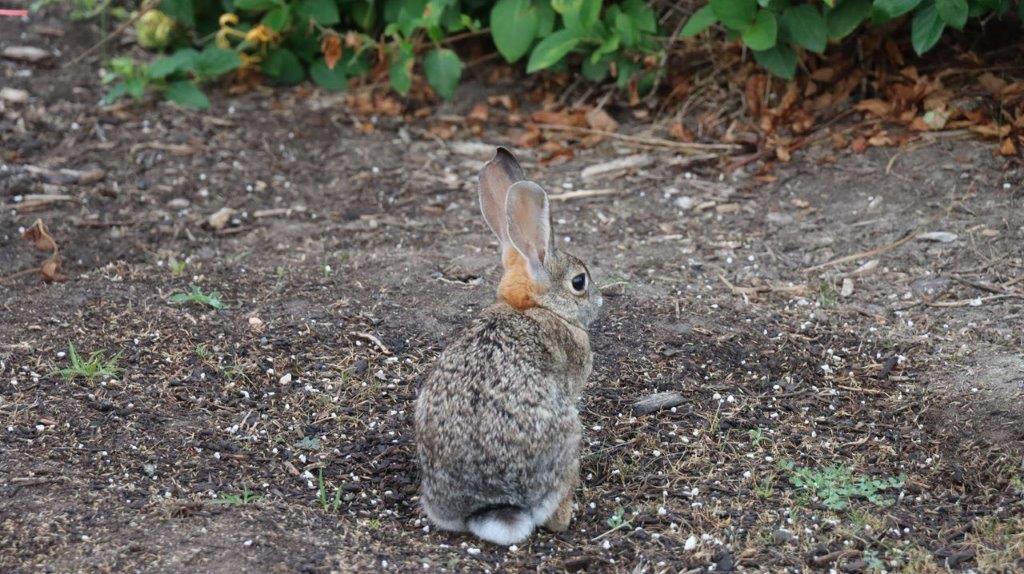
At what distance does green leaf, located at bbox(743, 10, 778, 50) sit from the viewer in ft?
25.8

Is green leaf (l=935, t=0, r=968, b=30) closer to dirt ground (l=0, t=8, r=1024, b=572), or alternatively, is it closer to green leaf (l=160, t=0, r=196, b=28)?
dirt ground (l=0, t=8, r=1024, b=572)

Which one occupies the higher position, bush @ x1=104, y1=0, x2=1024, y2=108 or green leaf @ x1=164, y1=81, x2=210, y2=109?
bush @ x1=104, y1=0, x2=1024, y2=108

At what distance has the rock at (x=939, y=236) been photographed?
7340 mm

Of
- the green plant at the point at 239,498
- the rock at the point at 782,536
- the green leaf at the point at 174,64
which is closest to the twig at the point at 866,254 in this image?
the rock at the point at 782,536

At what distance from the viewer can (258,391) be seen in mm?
6148

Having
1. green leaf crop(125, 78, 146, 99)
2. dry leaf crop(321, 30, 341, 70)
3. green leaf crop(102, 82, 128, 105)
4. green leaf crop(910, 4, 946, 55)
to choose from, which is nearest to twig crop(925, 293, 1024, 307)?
green leaf crop(910, 4, 946, 55)

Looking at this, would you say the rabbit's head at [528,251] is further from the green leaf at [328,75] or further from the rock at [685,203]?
the green leaf at [328,75]

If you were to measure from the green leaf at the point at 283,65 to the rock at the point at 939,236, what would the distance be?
4.94 metres

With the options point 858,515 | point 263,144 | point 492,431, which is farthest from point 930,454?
point 263,144

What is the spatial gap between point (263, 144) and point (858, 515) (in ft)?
17.7

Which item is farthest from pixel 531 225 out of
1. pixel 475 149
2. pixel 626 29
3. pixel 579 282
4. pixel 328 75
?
pixel 328 75

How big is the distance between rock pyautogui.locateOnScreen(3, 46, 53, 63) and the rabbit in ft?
18.7

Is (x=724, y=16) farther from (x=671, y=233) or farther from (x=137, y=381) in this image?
(x=137, y=381)

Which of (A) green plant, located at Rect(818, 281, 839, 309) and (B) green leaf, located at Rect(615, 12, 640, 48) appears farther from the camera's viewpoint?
(B) green leaf, located at Rect(615, 12, 640, 48)
